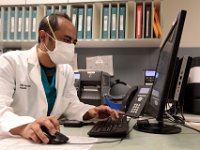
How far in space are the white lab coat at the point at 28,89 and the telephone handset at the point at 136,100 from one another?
27 centimetres

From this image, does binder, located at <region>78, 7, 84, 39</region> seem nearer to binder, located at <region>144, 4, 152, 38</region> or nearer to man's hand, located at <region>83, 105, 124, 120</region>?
binder, located at <region>144, 4, 152, 38</region>

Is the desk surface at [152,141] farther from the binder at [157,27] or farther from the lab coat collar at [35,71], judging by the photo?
the binder at [157,27]

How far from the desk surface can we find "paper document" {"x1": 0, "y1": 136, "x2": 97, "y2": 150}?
0.13 ft

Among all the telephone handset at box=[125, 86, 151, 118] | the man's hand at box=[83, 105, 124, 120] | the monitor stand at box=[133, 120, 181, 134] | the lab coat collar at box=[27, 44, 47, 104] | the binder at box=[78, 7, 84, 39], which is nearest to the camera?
the monitor stand at box=[133, 120, 181, 134]

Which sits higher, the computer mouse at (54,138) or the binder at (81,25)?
the binder at (81,25)

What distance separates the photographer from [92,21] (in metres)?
2.14

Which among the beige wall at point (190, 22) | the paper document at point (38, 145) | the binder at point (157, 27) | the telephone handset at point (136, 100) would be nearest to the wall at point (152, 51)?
the beige wall at point (190, 22)

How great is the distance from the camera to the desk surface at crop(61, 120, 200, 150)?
2.50 feet

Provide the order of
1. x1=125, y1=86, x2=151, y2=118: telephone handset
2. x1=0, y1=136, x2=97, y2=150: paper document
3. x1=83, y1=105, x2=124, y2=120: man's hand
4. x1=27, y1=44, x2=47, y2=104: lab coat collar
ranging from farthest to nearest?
1. x1=125, y1=86, x2=151, y2=118: telephone handset
2. x1=27, y1=44, x2=47, y2=104: lab coat collar
3. x1=83, y1=105, x2=124, y2=120: man's hand
4. x1=0, y1=136, x2=97, y2=150: paper document

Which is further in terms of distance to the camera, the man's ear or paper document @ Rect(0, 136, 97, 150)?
the man's ear

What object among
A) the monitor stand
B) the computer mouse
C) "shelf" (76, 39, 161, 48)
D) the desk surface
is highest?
"shelf" (76, 39, 161, 48)

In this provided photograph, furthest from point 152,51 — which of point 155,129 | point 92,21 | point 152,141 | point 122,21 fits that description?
point 152,141

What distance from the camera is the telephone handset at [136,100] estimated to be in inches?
58.5

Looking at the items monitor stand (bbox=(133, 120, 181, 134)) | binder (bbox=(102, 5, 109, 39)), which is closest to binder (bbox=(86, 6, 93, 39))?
binder (bbox=(102, 5, 109, 39))
